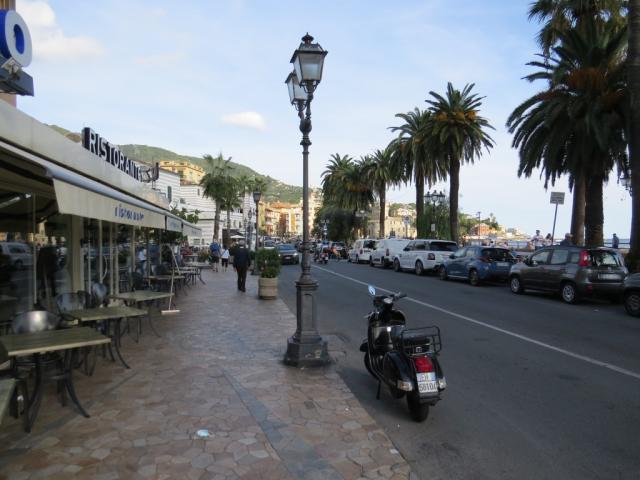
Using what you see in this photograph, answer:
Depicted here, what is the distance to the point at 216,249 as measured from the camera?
1328 inches

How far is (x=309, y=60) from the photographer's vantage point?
720cm

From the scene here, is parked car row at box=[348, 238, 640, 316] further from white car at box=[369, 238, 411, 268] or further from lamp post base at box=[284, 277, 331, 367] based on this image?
lamp post base at box=[284, 277, 331, 367]

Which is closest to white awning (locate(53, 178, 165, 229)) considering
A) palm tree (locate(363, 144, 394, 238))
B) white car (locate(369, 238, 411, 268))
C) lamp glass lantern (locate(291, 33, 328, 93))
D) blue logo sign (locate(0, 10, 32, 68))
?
blue logo sign (locate(0, 10, 32, 68))

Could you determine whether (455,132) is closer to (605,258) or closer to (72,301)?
(605,258)

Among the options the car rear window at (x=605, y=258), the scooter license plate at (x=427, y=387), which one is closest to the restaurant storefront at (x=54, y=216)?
the scooter license plate at (x=427, y=387)

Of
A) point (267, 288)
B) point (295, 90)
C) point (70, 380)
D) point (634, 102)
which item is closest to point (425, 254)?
point (634, 102)

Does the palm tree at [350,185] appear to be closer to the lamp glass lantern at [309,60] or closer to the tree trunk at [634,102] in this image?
the tree trunk at [634,102]

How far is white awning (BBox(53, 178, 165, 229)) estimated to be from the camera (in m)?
4.45

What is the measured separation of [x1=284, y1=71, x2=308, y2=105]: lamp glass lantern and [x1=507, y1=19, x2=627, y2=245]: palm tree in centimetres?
1297

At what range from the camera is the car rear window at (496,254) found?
19719 mm

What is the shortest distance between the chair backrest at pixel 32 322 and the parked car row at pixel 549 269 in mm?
12311

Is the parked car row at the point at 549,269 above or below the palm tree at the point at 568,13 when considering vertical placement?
below

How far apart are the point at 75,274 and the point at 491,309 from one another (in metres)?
9.86

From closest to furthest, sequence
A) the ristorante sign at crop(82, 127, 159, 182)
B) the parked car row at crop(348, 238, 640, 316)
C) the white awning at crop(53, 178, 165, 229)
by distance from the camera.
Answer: the white awning at crop(53, 178, 165, 229) < the ristorante sign at crop(82, 127, 159, 182) < the parked car row at crop(348, 238, 640, 316)
